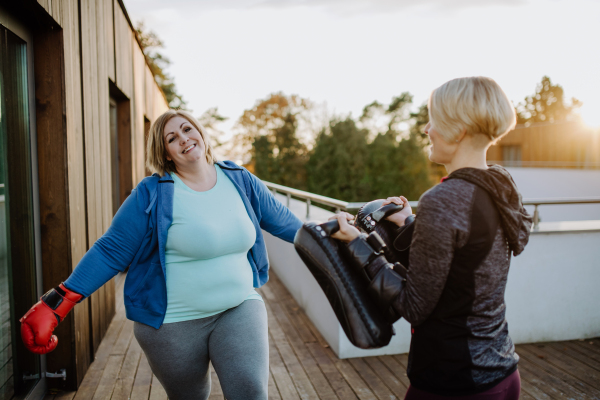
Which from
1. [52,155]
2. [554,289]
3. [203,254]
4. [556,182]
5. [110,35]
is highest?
[110,35]

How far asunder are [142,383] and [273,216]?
1754 mm

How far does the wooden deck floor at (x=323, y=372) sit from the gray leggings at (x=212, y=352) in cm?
119

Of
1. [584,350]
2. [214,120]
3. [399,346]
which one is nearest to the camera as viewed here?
[399,346]

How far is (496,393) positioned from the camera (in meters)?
1.20

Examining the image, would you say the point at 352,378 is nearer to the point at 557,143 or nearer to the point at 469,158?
the point at 469,158

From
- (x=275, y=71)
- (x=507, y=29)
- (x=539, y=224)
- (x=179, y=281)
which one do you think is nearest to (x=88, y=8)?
(x=179, y=281)

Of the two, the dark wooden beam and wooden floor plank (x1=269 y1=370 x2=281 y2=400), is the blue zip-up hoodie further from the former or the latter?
wooden floor plank (x1=269 y1=370 x2=281 y2=400)

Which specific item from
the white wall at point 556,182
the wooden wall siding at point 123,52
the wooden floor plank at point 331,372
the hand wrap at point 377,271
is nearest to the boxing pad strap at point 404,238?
the hand wrap at point 377,271


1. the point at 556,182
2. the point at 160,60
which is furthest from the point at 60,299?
the point at 160,60

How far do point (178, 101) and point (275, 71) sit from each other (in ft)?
26.3

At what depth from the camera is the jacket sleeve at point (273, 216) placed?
80.7 inches

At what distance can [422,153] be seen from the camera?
30.8 m

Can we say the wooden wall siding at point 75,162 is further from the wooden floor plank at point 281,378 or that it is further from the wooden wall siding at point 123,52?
the wooden wall siding at point 123,52

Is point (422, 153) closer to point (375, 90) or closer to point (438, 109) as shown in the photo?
point (375, 90)
